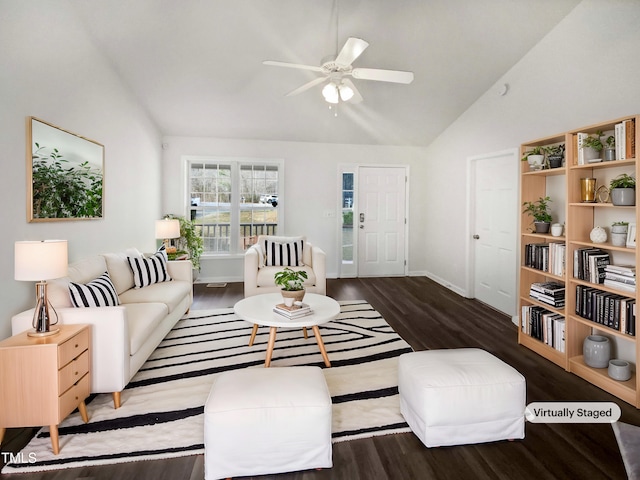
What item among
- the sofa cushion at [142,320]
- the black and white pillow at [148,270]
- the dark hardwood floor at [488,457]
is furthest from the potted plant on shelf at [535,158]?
the black and white pillow at [148,270]

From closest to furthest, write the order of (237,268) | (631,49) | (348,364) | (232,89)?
(631,49)
(348,364)
(232,89)
(237,268)

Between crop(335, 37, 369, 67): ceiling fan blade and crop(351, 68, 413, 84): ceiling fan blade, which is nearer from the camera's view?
crop(335, 37, 369, 67): ceiling fan blade

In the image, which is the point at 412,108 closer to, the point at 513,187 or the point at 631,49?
the point at 513,187

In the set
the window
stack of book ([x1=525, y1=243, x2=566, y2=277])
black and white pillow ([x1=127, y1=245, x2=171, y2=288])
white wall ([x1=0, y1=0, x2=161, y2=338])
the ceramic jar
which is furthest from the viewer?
the window

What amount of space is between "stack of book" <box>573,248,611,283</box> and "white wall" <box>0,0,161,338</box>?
4117 millimetres

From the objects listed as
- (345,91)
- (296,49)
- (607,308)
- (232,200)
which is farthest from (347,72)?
(232,200)

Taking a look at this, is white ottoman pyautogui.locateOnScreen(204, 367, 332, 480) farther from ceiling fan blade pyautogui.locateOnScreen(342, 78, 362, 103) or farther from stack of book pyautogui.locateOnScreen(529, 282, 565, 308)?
ceiling fan blade pyautogui.locateOnScreen(342, 78, 362, 103)

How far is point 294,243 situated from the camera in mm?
4840

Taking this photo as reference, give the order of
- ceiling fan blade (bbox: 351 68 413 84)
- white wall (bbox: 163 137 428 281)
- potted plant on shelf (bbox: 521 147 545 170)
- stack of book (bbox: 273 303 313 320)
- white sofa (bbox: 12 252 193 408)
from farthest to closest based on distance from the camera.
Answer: white wall (bbox: 163 137 428 281), potted plant on shelf (bbox: 521 147 545 170), ceiling fan blade (bbox: 351 68 413 84), stack of book (bbox: 273 303 313 320), white sofa (bbox: 12 252 193 408)

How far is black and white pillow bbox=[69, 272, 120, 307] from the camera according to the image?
246 centimetres

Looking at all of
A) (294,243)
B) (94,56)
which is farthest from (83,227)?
(294,243)

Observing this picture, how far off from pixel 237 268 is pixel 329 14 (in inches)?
161

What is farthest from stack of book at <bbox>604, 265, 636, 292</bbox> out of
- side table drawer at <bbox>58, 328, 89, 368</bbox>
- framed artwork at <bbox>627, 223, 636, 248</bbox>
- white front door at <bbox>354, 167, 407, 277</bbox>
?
Answer: white front door at <bbox>354, 167, 407, 277</bbox>

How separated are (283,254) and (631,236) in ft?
11.4
